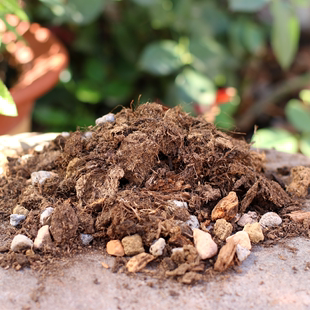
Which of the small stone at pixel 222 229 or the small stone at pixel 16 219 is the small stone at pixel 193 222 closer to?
the small stone at pixel 222 229

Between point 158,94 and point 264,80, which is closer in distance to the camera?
point 158,94

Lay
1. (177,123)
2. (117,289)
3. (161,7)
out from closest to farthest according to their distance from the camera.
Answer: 1. (117,289)
2. (177,123)
3. (161,7)

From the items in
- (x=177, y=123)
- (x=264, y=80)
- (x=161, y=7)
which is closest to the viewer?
(x=177, y=123)

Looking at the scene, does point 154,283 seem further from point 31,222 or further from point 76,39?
point 76,39

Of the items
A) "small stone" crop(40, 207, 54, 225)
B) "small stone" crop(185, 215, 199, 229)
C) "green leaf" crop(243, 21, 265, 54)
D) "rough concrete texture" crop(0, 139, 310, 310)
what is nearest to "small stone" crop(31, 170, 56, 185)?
"small stone" crop(40, 207, 54, 225)

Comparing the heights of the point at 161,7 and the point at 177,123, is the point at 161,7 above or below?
above

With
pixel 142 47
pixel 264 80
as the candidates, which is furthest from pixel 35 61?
pixel 264 80

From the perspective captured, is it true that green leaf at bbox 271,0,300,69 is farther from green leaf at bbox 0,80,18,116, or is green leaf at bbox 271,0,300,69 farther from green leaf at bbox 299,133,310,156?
green leaf at bbox 0,80,18,116
